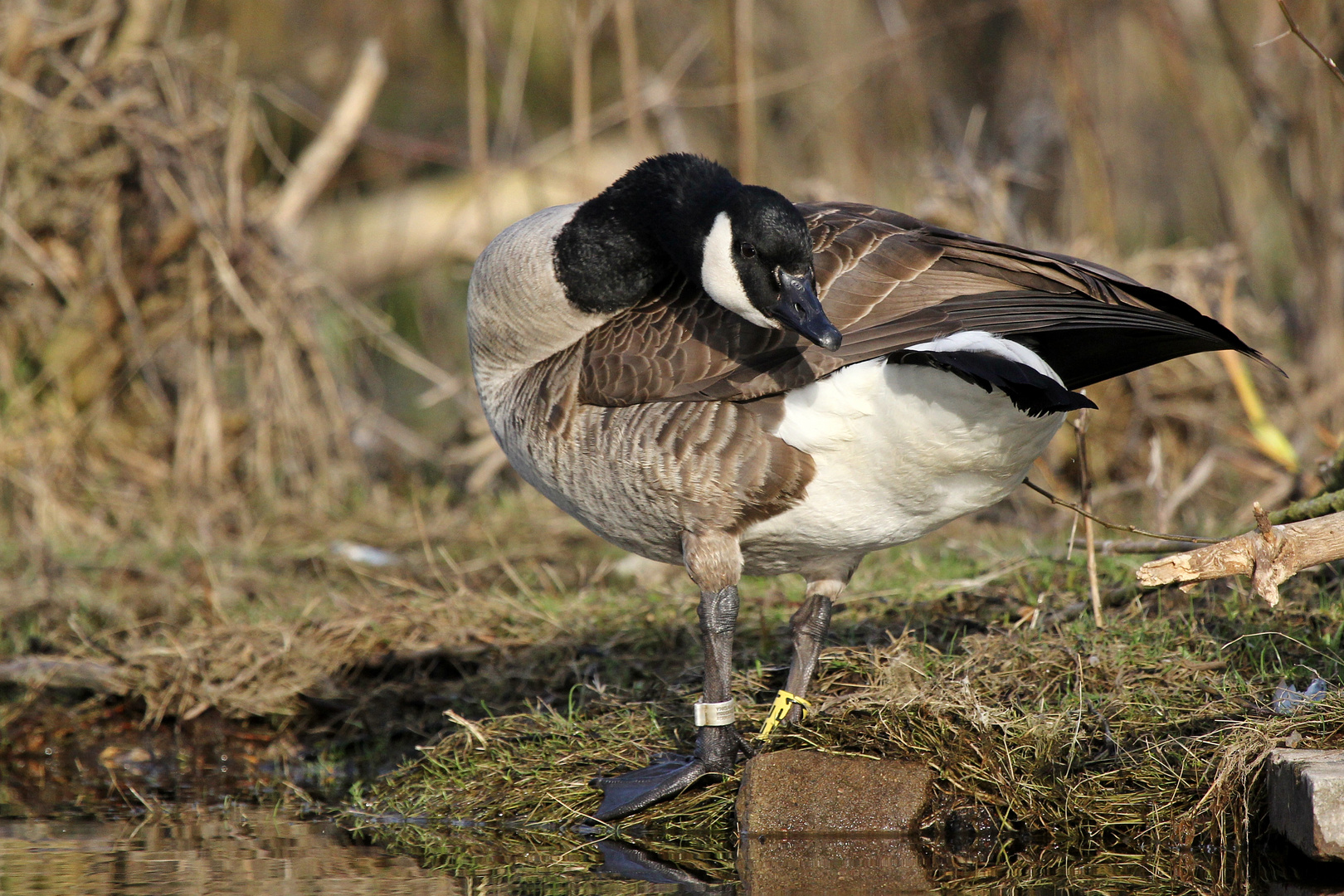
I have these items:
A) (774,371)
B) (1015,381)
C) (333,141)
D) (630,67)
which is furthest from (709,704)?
(333,141)

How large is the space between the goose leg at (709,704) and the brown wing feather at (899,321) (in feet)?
1.56

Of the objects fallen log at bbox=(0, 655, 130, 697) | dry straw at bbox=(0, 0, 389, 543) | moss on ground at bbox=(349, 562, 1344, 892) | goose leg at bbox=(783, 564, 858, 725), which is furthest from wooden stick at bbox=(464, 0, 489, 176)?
goose leg at bbox=(783, 564, 858, 725)

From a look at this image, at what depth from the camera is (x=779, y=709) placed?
3639 mm

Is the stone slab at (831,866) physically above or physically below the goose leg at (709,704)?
below

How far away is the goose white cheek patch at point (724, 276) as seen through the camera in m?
3.38

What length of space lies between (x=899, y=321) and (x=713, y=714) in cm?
118

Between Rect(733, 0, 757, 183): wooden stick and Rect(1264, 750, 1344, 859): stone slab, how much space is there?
451cm

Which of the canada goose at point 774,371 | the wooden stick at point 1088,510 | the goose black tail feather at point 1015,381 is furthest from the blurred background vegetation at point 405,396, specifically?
the goose black tail feather at point 1015,381

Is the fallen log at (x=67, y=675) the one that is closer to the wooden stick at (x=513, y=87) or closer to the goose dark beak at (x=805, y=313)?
the goose dark beak at (x=805, y=313)

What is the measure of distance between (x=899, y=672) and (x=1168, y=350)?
3.74ft

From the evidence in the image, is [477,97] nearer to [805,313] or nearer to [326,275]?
[326,275]

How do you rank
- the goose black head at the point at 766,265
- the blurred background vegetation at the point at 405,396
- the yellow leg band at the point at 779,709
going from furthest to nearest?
the blurred background vegetation at the point at 405,396
the yellow leg band at the point at 779,709
the goose black head at the point at 766,265

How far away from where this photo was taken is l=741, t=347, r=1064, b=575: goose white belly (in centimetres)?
328

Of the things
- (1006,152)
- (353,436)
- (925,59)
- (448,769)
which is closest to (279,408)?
(353,436)
